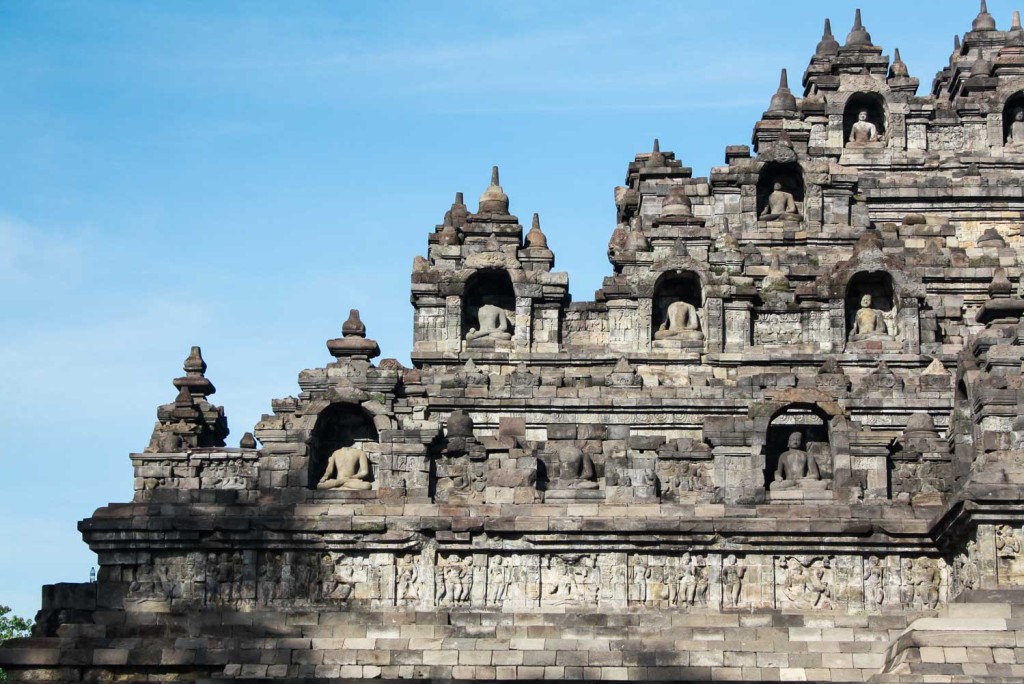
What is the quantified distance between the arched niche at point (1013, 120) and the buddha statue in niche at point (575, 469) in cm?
2286

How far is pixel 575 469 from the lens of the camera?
2530 inches

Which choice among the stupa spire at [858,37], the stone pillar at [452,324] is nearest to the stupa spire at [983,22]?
the stupa spire at [858,37]

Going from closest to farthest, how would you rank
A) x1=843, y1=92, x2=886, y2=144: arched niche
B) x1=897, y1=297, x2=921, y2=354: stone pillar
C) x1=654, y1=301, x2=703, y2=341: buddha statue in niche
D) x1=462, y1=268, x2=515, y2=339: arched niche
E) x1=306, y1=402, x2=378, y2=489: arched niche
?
x1=306, y1=402, x2=378, y2=489: arched niche, x1=897, y1=297, x2=921, y2=354: stone pillar, x1=654, y1=301, x2=703, y2=341: buddha statue in niche, x1=462, y1=268, x2=515, y2=339: arched niche, x1=843, y1=92, x2=886, y2=144: arched niche

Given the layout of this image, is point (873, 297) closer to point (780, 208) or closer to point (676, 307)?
point (676, 307)

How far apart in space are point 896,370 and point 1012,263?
5.91m

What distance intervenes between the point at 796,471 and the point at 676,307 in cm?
1119

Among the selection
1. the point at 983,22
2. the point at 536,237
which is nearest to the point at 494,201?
the point at 536,237

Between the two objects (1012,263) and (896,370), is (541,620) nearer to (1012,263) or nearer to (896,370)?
(896,370)

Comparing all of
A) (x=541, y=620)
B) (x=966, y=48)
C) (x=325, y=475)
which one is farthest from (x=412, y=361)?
(x=966, y=48)

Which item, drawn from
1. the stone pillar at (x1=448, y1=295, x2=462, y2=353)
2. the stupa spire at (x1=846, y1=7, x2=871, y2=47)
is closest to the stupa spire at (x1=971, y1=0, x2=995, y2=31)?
the stupa spire at (x1=846, y1=7, x2=871, y2=47)

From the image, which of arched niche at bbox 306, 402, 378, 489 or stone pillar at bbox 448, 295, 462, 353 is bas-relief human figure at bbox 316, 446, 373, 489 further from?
stone pillar at bbox 448, 295, 462, 353

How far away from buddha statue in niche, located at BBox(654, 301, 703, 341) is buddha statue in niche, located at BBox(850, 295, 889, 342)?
401cm

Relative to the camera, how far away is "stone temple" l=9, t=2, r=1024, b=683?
6000cm

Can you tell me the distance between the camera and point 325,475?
65.6m
